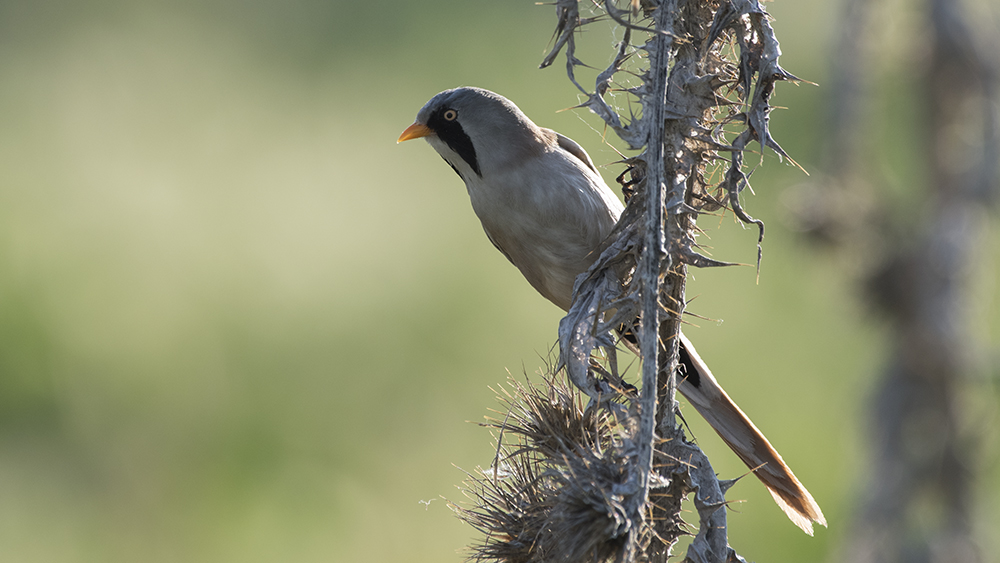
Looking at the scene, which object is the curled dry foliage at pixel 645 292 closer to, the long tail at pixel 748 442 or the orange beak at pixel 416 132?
the long tail at pixel 748 442

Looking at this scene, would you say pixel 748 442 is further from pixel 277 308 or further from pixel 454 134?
pixel 277 308

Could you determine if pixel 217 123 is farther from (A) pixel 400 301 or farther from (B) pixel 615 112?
(B) pixel 615 112

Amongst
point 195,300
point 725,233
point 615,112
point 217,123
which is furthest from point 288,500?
point 615,112

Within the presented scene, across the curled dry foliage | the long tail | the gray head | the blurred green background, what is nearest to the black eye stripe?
the gray head

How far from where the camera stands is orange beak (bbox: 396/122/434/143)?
3.23 meters

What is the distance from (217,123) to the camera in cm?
918

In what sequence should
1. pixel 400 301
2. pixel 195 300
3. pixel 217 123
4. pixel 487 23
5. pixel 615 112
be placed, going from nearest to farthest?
pixel 615 112, pixel 195 300, pixel 400 301, pixel 217 123, pixel 487 23

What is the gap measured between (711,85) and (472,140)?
1514 millimetres

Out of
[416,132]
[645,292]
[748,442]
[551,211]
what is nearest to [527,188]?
[551,211]

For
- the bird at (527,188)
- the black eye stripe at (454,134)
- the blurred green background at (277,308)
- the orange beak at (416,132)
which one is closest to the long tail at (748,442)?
the bird at (527,188)

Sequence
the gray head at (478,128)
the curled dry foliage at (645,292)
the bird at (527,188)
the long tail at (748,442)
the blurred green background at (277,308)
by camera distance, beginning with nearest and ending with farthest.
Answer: the curled dry foliage at (645,292)
the long tail at (748,442)
the bird at (527,188)
the gray head at (478,128)
the blurred green background at (277,308)

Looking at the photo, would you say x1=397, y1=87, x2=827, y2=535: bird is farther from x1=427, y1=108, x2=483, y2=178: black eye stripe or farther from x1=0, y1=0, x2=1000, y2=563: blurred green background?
x1=0, y1=0, x2=1000, y2=563: blurred green background

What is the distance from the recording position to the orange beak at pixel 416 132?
323cm

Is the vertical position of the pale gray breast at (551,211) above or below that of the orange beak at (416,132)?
below
